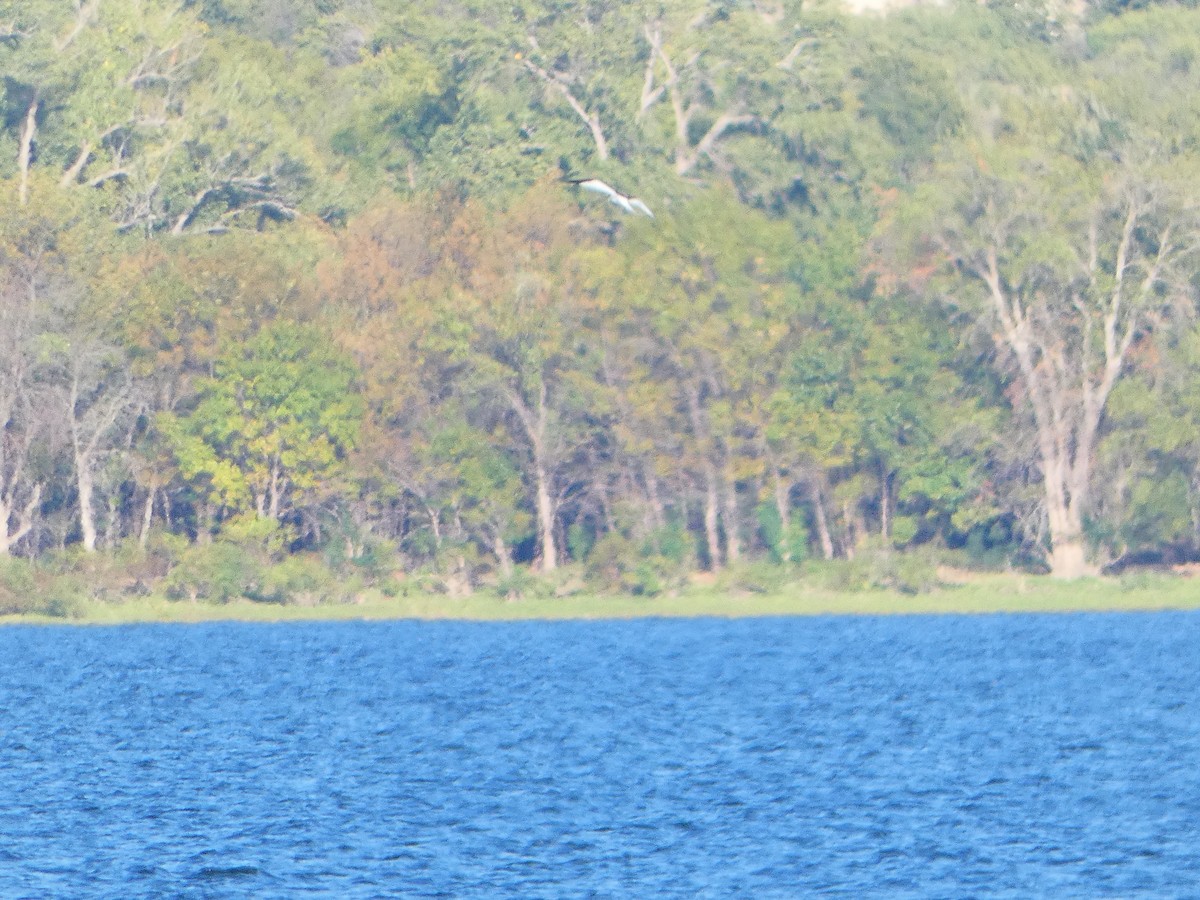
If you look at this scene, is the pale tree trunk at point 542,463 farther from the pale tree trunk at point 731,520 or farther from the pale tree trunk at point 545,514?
the pale tree trunk at point 731,520

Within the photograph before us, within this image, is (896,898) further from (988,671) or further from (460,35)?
(460,35)

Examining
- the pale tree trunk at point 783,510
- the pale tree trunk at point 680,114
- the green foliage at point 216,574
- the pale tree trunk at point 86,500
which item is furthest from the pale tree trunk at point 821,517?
the pale tree trunk at point 86,500

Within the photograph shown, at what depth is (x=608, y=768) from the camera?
31750mm

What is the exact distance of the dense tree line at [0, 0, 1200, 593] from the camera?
6328 cm

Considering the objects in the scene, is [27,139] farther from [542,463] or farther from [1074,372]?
[1074,372]

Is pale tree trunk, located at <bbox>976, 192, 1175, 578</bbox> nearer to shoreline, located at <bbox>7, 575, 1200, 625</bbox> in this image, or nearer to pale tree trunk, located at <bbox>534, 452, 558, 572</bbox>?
shoreline, located at <bbox>7, 575, 1200, 625</bbox>

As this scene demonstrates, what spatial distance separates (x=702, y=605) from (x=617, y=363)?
7444mm

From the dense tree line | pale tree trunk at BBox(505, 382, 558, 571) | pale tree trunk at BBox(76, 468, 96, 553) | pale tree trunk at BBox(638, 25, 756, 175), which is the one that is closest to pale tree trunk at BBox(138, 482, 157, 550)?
the dense tree line

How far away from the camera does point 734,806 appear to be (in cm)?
2800

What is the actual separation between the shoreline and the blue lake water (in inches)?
264

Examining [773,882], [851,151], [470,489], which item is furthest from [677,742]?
[851,151]

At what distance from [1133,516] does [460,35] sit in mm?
27517

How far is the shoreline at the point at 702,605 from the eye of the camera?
2426 inches

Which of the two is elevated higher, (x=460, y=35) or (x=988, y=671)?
(x=460, y=35)
